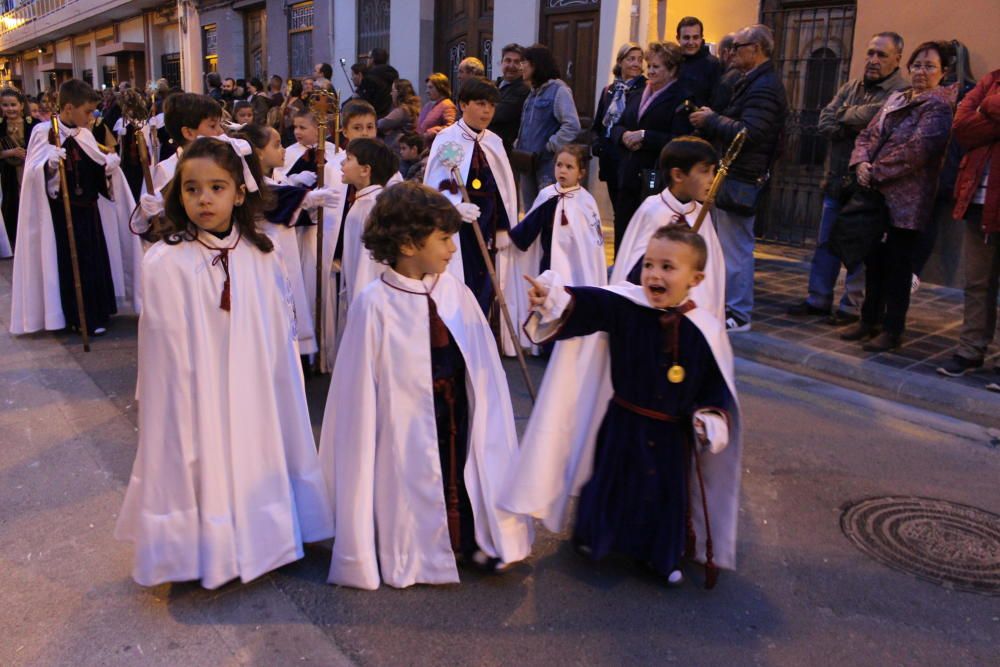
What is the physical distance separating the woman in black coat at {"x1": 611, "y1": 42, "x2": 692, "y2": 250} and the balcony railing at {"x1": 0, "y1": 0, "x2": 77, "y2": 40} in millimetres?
33768

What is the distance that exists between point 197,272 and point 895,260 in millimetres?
5318

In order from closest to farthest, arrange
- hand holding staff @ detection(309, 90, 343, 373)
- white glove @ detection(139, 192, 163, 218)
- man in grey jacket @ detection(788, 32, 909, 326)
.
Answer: white glove @ detection(139, 192, 163, 218) < hand holding staff @ detection(309, 90, 343, 373) < man in grey jacket @ detection(788, 32, 909, 326)

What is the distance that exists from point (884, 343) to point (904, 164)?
1.32 m

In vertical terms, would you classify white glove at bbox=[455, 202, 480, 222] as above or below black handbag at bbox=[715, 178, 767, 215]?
above

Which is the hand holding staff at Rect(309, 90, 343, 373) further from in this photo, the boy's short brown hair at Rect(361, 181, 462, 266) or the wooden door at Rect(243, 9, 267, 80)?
the wooden door at Rect(243, 9, 267, 80)

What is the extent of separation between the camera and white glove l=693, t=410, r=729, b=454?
3.12 metres

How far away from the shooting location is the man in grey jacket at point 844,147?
709cm

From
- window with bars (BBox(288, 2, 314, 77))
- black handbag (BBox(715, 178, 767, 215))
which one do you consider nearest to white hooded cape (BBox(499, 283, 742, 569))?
black handbag (BBox(715, 178, 767, 215))

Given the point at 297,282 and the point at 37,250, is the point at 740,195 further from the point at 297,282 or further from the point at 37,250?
the point at 37,250

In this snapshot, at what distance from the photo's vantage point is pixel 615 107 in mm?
8125

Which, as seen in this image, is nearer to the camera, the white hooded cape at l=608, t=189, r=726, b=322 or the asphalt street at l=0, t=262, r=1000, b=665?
the asphalt street at l=0, t=262, r=1000, b=665

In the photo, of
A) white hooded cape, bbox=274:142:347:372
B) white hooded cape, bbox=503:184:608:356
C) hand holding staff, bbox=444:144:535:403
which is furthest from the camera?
white hooded cape, bbox=503:184:608:356

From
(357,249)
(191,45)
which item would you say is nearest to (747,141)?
(357,249)

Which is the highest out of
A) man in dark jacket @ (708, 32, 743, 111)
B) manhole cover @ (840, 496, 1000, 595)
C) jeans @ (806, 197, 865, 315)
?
man in dark jacket @ (708, 32, 743, 111)
